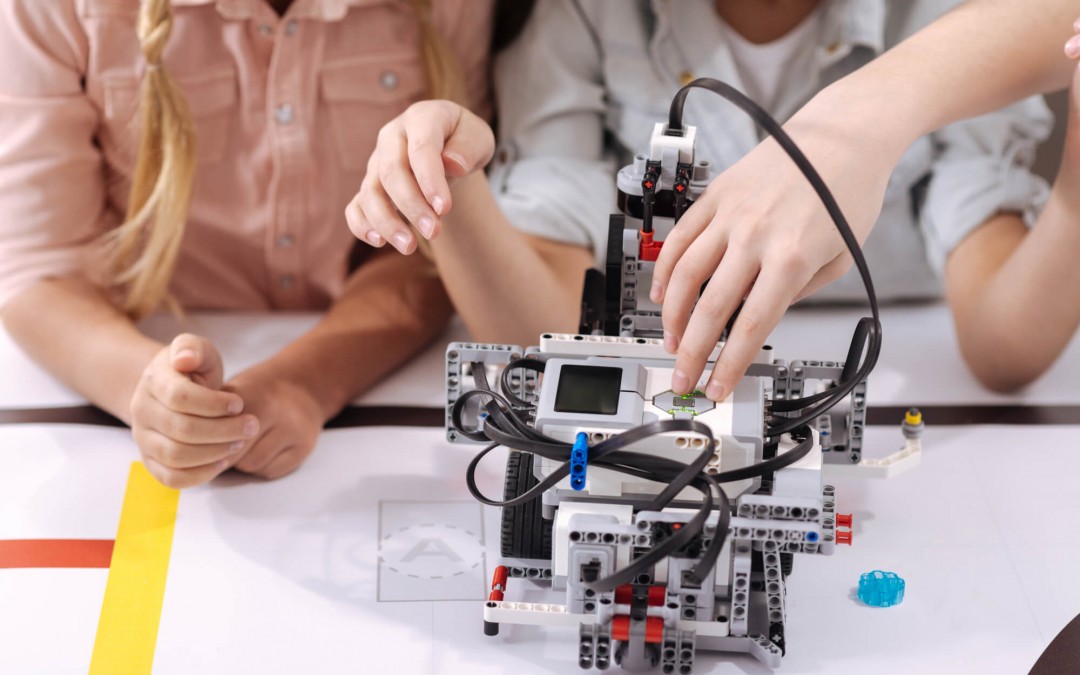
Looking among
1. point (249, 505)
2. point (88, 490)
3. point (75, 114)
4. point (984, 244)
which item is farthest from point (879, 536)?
point (75, 114)

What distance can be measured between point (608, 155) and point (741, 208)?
0.42m

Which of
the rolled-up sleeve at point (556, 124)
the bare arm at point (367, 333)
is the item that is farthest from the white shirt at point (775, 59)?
the bare arm at point (367, 333)

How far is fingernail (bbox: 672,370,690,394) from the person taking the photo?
25.1 inches

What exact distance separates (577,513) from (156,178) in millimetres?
520

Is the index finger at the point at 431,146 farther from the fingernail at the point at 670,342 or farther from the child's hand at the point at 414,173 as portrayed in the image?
the fingernail at the point at 670,342

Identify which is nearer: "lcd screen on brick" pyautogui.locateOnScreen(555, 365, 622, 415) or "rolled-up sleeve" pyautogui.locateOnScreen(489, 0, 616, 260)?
"lcd screen on brick" pyautogui.locateOnScreen(555, 365, 622, 415)

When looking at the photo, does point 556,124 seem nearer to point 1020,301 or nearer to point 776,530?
point 1020,301

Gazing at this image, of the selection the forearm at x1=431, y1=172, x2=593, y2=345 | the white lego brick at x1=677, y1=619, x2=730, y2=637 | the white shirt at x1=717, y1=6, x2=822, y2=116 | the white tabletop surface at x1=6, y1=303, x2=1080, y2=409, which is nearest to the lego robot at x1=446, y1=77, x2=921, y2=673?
the white lego brick at x1=677, y1=619, x2=730, y2=637

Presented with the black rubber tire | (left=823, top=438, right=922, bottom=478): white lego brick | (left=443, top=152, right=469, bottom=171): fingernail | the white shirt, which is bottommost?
the black rubber tire

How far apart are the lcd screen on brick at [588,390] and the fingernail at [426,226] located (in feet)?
0.37

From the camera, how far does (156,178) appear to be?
0.95m

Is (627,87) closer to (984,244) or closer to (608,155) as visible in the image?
(608,155)

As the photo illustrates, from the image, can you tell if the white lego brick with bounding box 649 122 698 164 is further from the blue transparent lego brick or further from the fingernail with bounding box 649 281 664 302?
the blue transparent lego brick

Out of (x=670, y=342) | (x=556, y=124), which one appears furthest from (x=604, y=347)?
(x=556, y=124)
